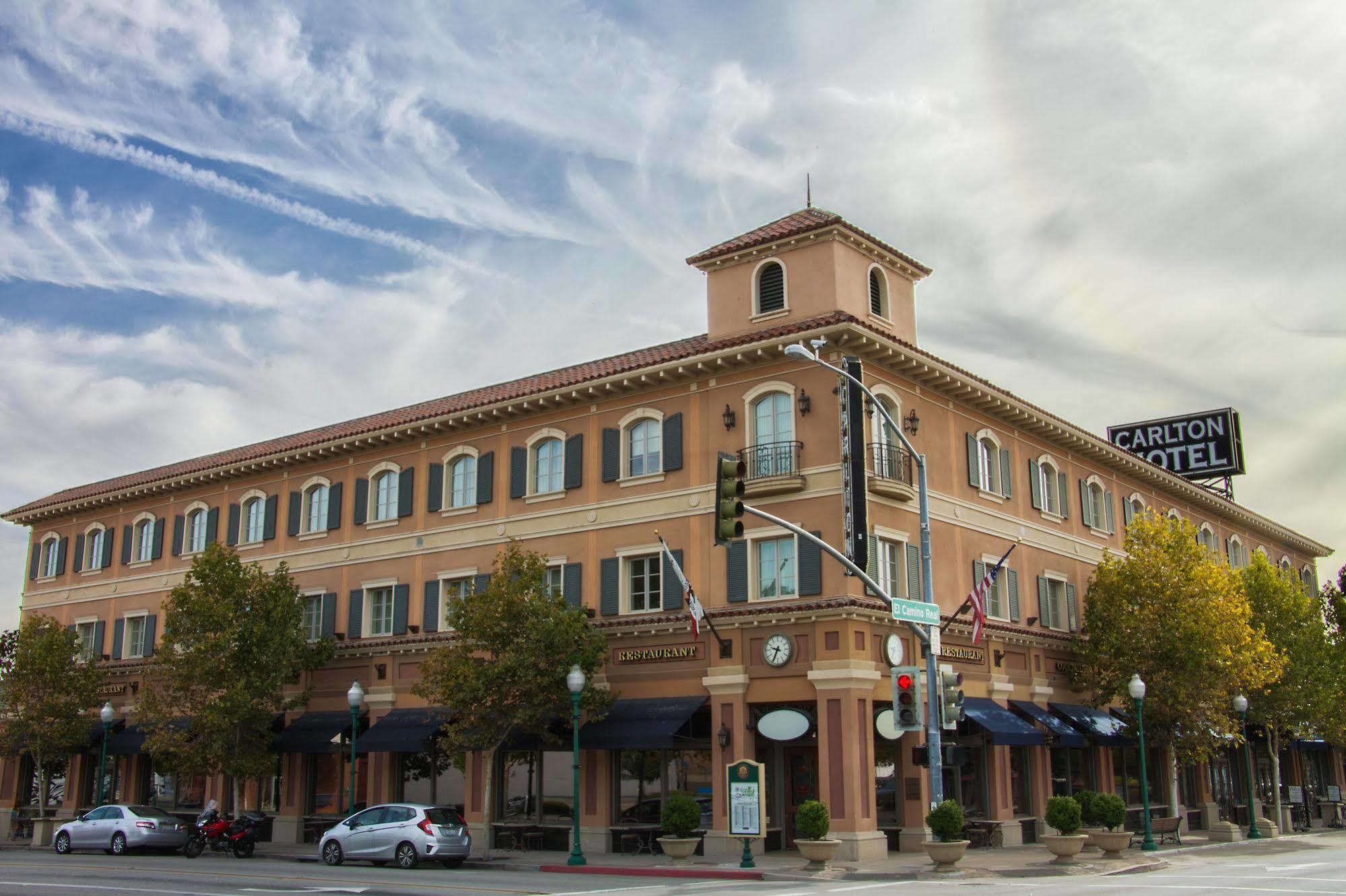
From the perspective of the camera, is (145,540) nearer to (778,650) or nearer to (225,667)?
(225,667)

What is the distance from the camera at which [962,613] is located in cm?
3219


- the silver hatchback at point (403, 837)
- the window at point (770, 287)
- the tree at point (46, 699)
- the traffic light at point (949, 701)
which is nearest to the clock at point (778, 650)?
the traffic light at point (949, 701)

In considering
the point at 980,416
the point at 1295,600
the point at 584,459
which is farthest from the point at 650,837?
the point at 1295,600

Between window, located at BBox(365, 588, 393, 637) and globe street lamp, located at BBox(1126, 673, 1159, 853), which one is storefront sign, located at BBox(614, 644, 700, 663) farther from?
globe street lamp, located at BBox(1126, 673, 1159, 853)

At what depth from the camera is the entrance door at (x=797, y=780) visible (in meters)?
29.8

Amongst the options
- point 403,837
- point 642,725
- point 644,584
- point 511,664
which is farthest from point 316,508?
point 642,725

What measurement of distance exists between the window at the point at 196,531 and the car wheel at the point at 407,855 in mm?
18638

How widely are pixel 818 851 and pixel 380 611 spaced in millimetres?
17384

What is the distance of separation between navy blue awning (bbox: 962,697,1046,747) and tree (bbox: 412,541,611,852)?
8988 millimetres

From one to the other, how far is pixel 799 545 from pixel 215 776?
21387 millimetres

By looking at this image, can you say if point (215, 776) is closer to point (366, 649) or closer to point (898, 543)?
point (366, 649)

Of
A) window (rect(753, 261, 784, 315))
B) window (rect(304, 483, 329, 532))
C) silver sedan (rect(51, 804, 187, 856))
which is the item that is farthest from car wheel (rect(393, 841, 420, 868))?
window (rect(753, 261, 784, 315))

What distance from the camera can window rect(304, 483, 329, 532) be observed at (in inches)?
1586

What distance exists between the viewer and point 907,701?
900 inches
